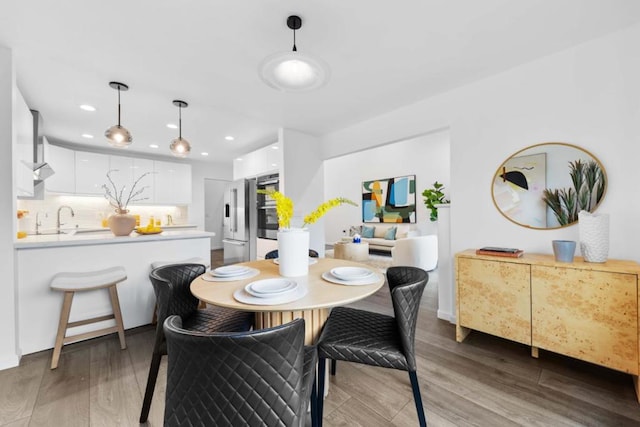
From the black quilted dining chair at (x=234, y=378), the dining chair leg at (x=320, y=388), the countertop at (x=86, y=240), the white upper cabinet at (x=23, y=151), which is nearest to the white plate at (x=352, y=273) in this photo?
the dining chair leg at (x=320, y=388)

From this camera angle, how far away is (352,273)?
5.15ft

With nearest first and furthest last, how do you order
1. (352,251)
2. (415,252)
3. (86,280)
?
(86,280), (415,252), (352,251)

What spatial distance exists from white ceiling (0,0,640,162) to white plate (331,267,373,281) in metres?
1.64

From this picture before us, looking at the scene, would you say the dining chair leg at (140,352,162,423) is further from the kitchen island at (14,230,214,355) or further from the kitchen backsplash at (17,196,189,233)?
the kitchen backsplash at (17,196,189,233)

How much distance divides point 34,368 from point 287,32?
308cm

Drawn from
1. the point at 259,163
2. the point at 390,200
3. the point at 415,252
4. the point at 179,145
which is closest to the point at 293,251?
the point at 179,145

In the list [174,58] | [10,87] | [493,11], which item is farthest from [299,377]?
[10,87]

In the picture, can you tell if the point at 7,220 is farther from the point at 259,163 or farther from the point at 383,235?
the point at 383,235

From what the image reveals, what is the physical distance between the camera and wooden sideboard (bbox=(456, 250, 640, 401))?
1.65 meters

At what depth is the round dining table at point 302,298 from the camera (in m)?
1.10

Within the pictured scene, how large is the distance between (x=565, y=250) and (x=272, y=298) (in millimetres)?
2093

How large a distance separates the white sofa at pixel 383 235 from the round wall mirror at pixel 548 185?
3540mm

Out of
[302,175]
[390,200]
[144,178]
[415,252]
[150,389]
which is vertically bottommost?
[150,389]

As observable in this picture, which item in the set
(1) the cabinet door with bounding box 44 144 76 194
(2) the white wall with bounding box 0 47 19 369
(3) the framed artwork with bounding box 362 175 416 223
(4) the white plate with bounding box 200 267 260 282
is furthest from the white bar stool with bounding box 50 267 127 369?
(3) the framed artwork with bounding box 362 175 416 223
